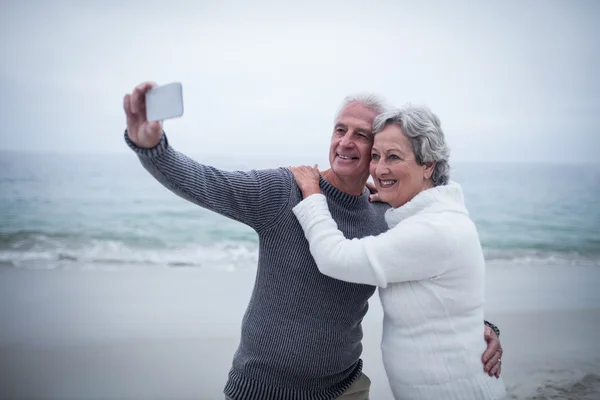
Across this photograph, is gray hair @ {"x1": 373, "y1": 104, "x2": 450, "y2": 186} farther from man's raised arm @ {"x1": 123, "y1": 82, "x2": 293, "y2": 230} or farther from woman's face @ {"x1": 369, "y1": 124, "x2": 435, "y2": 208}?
man's raised arm @ {"x1": 123, "y1": 82, "x2": 293, "y2": 230}

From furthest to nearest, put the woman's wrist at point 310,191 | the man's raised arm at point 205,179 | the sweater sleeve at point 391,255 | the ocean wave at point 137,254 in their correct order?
the ocean wave at point 137,254
the woman's wrist at point 310,191
the sweater sleeve at point 391,255
the man's raised arm at point 205,179

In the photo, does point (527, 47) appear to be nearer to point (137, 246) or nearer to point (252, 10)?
point (252, 10)

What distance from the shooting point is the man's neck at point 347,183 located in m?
1.69

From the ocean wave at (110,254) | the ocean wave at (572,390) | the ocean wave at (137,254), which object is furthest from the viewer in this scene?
the ocean wave at (137,254)

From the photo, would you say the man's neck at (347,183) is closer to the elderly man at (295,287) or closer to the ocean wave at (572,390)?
the elderly man at (295,287)

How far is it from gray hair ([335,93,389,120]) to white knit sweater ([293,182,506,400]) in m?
0.35

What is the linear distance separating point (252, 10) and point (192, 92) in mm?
2528

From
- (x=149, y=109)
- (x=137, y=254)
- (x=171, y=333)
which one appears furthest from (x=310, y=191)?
(x=137, y=254)

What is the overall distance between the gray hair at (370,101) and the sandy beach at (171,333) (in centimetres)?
223

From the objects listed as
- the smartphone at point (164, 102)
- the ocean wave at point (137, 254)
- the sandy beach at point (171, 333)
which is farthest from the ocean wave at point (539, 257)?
the smartphone at point (164, 102)

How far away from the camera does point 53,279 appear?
571cm

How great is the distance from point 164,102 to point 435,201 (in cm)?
77

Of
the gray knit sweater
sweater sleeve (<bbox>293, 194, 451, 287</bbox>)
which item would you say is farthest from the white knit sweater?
the gray knit sweater

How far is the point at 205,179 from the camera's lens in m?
1.40
